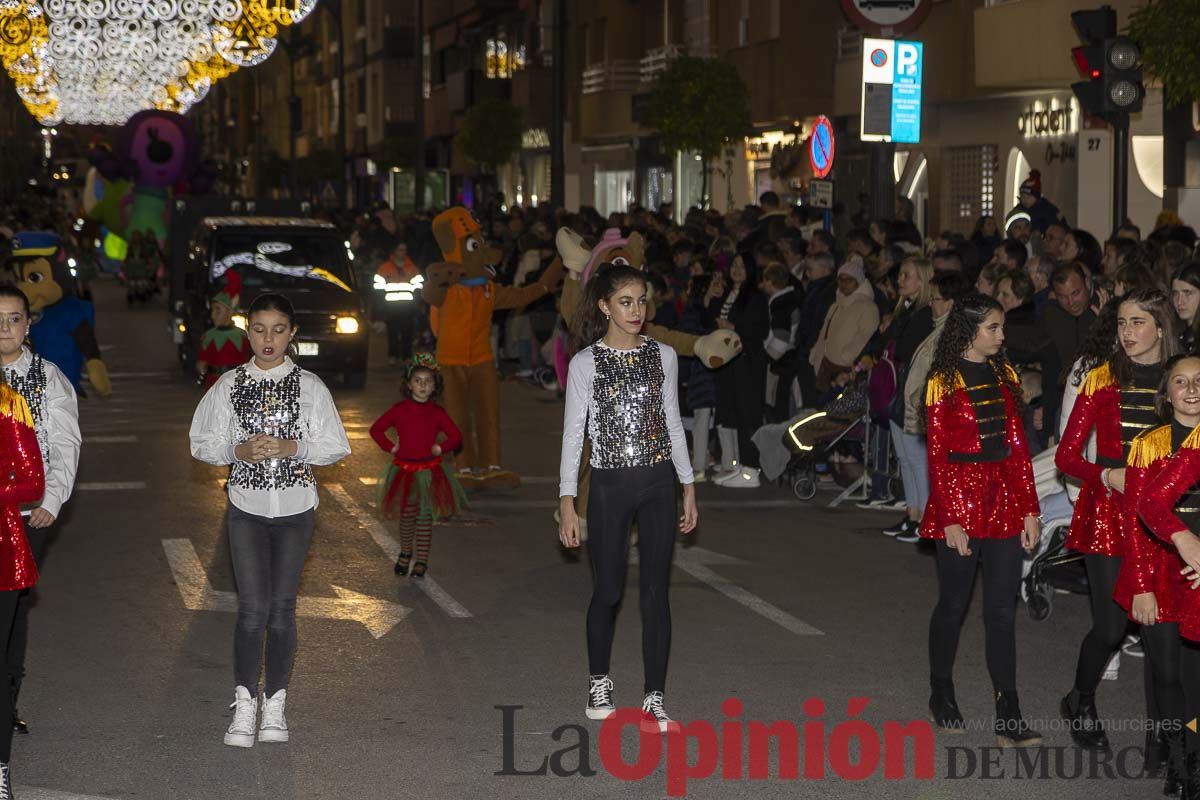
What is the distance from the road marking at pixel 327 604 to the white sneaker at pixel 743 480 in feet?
15.6

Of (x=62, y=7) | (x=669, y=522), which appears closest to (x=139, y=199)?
(x=62, y=7)

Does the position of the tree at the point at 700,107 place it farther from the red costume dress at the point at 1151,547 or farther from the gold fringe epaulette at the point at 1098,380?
the red costume dress at the point at 1151,547

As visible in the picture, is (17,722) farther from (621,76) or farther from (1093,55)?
(621,76)

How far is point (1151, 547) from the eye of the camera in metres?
6.05

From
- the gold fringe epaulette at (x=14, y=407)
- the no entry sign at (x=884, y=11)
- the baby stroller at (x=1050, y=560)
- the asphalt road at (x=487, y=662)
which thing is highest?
the no entry sign at (x=884, y=11)

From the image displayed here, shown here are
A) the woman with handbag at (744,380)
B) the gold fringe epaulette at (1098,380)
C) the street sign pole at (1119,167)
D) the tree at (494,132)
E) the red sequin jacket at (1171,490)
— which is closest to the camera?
the red sequin jacket at (1171,490)

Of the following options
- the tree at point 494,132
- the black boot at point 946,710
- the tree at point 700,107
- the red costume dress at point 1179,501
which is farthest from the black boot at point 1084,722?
the tree at point 494,132

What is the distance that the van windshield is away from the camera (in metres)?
21.5

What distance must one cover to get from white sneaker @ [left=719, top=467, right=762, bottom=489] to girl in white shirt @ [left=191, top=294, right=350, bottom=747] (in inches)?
294

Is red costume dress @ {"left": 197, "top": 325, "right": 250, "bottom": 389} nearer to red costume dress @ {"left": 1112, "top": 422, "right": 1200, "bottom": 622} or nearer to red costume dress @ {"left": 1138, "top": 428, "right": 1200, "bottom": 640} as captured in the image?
red costume dress @ {"left": 1112, "top": 422, "right": 1200, "bottom": 622}

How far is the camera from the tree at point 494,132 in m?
47.3

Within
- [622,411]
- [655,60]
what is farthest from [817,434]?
[655,60]

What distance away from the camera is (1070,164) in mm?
24172

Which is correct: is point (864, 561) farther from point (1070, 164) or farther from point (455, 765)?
point (1070, 164)
